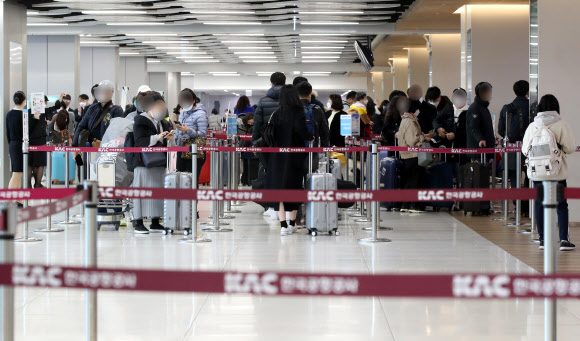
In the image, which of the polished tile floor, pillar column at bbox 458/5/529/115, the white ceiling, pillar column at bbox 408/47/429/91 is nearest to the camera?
the polished tile floor

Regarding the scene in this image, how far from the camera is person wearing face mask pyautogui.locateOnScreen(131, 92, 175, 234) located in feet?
33.1

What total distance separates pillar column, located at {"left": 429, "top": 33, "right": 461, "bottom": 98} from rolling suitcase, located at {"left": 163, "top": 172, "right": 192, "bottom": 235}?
12.3 m

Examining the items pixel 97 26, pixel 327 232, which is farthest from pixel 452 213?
pixel 97 26

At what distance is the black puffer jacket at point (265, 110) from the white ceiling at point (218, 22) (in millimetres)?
7687

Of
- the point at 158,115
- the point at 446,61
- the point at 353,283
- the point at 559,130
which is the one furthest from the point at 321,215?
the point at 446,61

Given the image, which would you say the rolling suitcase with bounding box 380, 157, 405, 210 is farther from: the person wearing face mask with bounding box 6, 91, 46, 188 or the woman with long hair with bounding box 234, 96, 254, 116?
the person wearing face mask with bounding box 6, 91, 46, 188

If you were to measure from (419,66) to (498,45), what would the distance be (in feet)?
32.9

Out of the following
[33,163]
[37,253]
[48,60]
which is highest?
[48,60]

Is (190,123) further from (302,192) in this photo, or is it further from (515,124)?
(302,192)

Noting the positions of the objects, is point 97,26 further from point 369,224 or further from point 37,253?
point 37,253

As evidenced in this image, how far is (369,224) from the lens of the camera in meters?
11.4

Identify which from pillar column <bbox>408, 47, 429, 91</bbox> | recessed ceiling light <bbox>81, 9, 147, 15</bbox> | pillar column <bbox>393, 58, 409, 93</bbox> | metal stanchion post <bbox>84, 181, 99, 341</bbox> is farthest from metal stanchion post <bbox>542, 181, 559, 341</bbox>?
pillar column <bbox>393, 58, 409, 93</bbox>

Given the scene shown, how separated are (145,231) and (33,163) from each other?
3.87 metres

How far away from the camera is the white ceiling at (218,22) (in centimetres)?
1862
